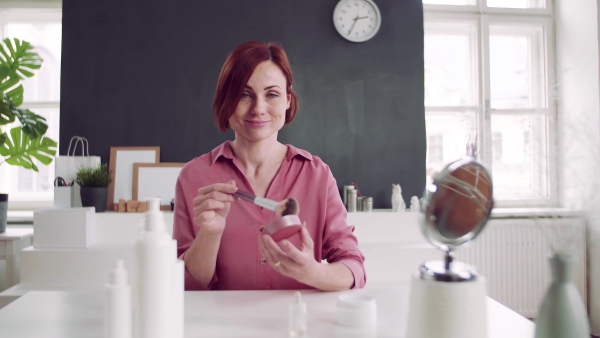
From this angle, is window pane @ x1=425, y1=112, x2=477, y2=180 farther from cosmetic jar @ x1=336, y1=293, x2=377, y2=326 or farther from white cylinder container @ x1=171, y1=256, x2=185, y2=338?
white cylinder container @ x1=171, y1=256, x2=185, y2=338

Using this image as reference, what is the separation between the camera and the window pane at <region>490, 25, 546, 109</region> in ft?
14.5

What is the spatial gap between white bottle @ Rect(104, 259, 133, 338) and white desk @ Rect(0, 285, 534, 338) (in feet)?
0.73

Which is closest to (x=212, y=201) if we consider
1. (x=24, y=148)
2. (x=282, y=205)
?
(x=282, y=205)

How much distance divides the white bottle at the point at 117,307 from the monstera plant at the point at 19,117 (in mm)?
3078

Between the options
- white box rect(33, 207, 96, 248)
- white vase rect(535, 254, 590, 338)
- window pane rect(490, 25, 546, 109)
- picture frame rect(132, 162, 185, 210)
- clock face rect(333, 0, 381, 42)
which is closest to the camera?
white vase rect(535, 254, 590, 338)

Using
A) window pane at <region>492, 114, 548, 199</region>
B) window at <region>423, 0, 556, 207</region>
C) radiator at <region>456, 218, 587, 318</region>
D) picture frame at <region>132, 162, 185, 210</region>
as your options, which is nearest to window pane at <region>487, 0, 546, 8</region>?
window at <region>423, 0, 556, 207</region>

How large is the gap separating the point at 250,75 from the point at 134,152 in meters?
2.49

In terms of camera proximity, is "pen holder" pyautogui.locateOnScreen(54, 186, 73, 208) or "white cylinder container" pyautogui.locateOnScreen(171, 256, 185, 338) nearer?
"white cylinder container" pyautogui.locateOnScreen(171, 256, 185, 338)

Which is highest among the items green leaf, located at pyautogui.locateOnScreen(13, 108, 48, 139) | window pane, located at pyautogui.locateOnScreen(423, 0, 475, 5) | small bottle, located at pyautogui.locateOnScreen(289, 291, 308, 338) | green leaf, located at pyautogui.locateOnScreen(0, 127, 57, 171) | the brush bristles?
window pane, located at pyautogui.locateOnScreen(423, 0, 475, 5)

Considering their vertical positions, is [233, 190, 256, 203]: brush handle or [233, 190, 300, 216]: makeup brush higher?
[233, 190, 256, 203]: brush handle

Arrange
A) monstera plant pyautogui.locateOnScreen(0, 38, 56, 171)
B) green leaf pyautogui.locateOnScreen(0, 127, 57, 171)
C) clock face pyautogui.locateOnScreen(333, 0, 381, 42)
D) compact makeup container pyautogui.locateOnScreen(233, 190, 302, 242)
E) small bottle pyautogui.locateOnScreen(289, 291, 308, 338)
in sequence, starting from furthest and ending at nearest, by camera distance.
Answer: clock face pyautogui.locateOnScreen(333, 0, 381, 42), green leaf pyautogui.locateOnScreen(0, 127, 57, 171), monstera plant pyautogui.locateOnScreen(0, 38, 56, 171), compact makeup container pyautogui.locateOnScreen(233, 190, 302, 242), small bottle pyautogui.locateOnScreen(289, 291, 308, 338)

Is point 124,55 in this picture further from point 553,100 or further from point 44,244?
point 553,100

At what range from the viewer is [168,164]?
372cm

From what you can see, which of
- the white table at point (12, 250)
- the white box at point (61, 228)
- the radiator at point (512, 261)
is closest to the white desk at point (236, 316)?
the white box at point (61, 228)
